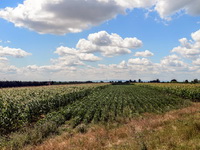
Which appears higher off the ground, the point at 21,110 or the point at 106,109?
the point at 21,110

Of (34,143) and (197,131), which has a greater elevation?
(197,131)

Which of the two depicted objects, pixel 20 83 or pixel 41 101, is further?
pixel 20 83

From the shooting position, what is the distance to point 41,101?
2181cm

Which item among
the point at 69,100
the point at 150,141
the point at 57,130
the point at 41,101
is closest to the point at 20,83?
the point at 69,100

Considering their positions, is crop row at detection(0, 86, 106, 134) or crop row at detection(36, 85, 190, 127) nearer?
crop row at detection(0, 86, 106, 134)

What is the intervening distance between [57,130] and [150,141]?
25.4ft

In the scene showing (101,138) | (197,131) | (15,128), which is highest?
(197,131)

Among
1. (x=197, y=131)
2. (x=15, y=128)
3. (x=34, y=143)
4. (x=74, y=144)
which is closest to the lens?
(x=197, y=131)

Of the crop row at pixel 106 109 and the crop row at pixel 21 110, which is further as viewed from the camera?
the crop row at pixel 106 109

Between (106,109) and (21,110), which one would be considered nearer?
(21,110)

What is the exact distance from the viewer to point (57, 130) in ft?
43.8

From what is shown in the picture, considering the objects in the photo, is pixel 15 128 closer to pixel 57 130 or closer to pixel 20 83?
pixel 57 130

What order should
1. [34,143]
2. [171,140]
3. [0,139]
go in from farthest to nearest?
[0,139]
[34,143]
[171,140]

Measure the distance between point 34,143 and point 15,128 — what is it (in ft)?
19.6
